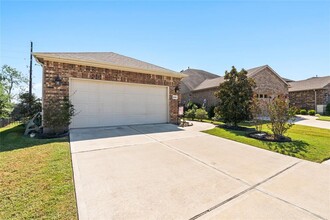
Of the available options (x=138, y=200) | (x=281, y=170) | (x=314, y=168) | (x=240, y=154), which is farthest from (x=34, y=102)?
(x=314, y=168)

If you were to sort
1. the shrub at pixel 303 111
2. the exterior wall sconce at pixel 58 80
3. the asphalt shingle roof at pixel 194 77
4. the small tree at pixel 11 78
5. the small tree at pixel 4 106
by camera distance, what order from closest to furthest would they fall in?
the exterior wall sconce at pixel 58 80, the small tree at pixel 4 106, the shrub at pixel 303 111, the asphalt shingle roof at pixel 194 77, the small tree at pixel 11 78

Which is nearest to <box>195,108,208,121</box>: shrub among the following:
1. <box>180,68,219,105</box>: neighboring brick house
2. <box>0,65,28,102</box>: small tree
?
<box>180,68,219,105</box>: neighboring brick house

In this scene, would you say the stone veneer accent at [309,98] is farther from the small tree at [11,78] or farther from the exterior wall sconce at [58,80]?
the small tree at [11,78]

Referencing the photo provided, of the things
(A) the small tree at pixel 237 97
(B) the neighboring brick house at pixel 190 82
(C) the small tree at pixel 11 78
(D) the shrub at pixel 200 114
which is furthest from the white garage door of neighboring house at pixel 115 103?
(C) the small tree at pixel 11 78

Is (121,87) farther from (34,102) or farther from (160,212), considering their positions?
(160,212)

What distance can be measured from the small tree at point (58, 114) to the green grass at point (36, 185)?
2275 mm

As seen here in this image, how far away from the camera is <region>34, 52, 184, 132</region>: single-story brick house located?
7.86 metres

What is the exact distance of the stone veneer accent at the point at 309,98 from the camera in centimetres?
2148

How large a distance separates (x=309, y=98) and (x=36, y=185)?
29.2m

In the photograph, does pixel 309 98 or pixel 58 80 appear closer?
pixel 58 80

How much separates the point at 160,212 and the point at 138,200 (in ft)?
1.46

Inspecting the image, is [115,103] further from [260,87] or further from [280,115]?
[260,87]

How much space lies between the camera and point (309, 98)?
22.7 metres

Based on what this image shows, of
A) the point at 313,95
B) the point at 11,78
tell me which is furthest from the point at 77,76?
the point at 11,78
